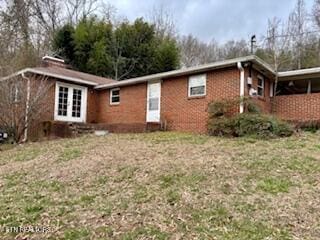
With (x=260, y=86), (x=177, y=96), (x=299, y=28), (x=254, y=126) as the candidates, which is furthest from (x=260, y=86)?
(x=299, y=28)

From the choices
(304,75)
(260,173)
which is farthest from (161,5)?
(260,173)

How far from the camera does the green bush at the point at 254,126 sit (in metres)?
11.0

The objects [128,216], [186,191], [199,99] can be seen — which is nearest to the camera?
[128,216]

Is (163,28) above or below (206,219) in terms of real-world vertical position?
above

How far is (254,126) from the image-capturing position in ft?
36.6

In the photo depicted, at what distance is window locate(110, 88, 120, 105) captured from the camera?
56.1 feet

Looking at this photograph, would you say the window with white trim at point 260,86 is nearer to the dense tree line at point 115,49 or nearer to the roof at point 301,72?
the roof at point 301,72

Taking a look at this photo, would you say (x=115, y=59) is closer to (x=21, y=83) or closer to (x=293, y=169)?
(x=21, y=83)

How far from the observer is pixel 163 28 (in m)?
31.7

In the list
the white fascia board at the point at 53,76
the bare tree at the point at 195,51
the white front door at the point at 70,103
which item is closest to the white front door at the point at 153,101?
the white fascia board at the point at 53,76

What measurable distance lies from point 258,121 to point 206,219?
21.9 feet

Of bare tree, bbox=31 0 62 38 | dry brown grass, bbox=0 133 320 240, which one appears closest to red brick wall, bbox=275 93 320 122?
dry brown grass, bbox=0 133 320 240

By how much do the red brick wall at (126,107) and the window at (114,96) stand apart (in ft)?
0.67

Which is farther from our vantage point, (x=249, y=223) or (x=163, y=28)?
(x=163, y=28)
